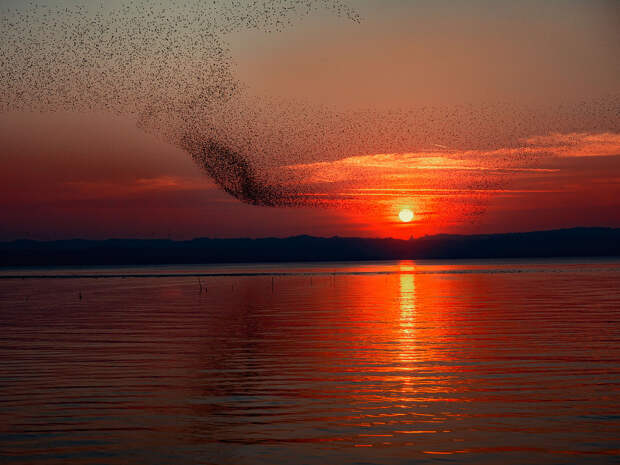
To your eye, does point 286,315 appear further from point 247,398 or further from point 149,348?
point 247,398

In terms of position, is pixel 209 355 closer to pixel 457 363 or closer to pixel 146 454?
pixel 457 363

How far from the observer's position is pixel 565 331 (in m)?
39.4

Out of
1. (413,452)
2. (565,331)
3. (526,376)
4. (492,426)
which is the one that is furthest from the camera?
(565,331)

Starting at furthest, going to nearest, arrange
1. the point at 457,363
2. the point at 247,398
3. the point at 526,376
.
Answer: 1. the point at 457,363
2. the point at 526,376
3. the point at 247,398

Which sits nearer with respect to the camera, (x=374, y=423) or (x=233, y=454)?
(x=233, y=454)

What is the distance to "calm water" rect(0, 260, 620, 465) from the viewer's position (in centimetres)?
1659

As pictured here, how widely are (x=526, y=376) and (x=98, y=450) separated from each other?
14.6 metres

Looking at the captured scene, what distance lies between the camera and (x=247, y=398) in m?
22.3

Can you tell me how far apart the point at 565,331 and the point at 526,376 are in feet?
49.5

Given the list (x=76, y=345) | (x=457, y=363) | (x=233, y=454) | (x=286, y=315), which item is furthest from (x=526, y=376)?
(x=286, y=315)

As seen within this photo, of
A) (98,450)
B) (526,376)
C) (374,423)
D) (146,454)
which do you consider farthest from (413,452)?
(526,376)

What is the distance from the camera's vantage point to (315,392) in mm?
23156

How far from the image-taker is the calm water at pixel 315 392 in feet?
54.4

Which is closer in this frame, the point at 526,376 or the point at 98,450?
the point at 98,450
